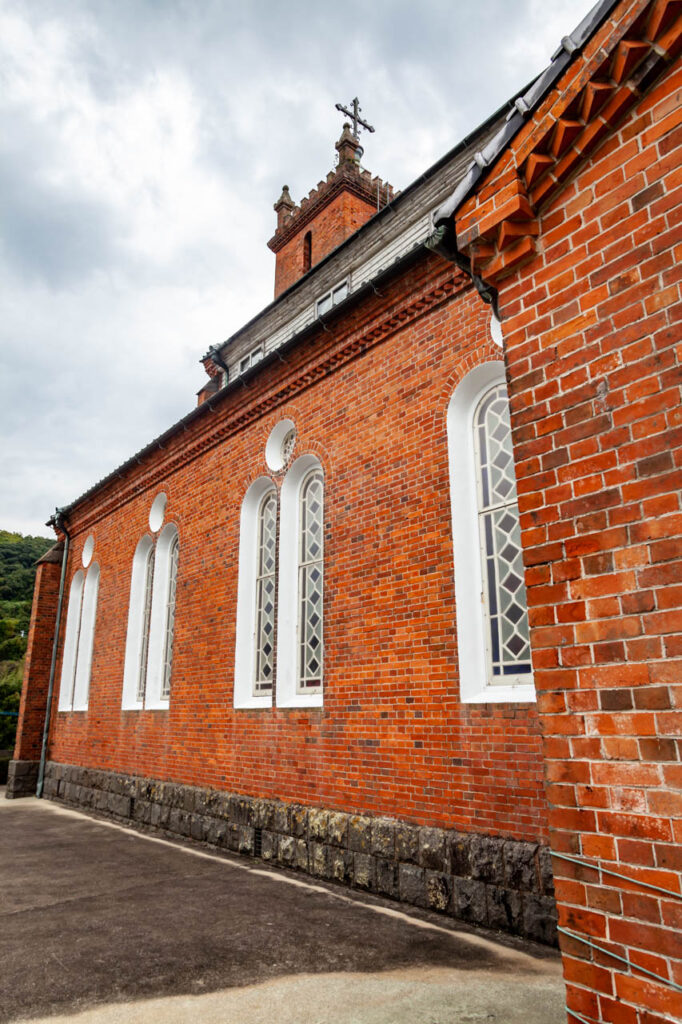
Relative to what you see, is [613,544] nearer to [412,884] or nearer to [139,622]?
[412,884]

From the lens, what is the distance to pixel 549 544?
2.24 m

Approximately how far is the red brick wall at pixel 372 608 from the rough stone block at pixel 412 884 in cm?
40

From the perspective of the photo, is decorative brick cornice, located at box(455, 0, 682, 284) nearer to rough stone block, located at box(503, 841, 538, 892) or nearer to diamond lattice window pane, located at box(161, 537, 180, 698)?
rough stone block, located at box(503, 841, 538, 892)

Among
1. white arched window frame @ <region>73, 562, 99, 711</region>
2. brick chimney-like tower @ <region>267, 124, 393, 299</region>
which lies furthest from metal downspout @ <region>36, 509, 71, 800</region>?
brick chimney-like tower @ <region>267, 124, 393, 299</region>

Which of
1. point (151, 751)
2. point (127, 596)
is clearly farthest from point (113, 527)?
point (151, 751)

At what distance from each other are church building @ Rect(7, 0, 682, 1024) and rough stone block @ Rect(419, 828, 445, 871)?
34 mm

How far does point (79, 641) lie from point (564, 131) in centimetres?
1403

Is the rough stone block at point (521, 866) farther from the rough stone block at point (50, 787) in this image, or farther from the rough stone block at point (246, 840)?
the rough stone block at point (50, 787)

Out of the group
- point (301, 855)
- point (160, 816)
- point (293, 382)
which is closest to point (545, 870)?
point (301, 855)

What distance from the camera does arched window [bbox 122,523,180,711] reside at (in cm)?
1068

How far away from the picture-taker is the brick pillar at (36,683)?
1361cm

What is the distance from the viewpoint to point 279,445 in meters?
8.67

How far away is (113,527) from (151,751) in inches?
193

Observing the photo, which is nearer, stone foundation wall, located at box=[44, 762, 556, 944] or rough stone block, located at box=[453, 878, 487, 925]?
stone foundation wall, located at box=[44, 762, 556, 944]
